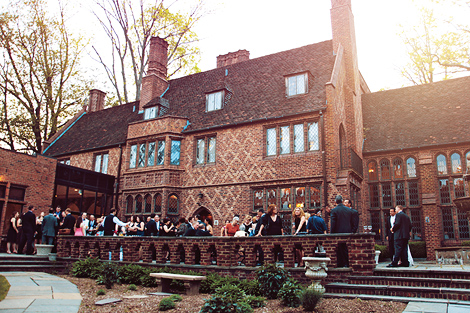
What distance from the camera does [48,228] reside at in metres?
14.0

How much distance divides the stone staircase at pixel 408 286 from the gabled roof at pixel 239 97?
9.65m

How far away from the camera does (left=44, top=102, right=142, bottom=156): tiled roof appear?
23.6m

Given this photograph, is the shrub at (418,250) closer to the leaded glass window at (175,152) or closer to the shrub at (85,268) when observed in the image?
the leaded glass window at (175,152)

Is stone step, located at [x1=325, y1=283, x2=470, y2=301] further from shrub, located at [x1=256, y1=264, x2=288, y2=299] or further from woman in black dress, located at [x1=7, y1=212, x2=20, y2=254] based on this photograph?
woman in black dress, located at [x1=7, y1=212, x2=20, y2=254]

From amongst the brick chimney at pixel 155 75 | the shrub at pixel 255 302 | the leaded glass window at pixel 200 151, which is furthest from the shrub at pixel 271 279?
the brick chimney at pixel 155 75

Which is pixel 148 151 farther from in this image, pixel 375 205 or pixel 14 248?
pixel 375 205

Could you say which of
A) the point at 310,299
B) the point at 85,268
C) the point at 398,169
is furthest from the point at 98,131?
the point at 310,299

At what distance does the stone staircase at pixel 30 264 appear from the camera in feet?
39.7

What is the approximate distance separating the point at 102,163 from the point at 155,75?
21.6 ft

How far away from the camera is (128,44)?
31484 millimetres

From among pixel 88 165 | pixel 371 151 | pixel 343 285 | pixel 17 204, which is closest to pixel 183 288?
pixel 343 285

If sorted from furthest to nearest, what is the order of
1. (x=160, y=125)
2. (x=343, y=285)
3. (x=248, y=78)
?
(x=248, y=78) < (x=160, y=125) < (x=343, y=285)

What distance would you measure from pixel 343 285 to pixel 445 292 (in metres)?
1.84

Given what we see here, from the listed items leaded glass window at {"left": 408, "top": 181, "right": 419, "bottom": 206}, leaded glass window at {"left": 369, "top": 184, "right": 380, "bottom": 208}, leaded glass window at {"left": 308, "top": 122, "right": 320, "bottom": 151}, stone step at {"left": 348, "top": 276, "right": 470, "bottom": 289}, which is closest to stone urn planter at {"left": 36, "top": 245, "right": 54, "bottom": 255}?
stone step at {"left": 348, "top": 276, "right": 470, "bottom": 289}
